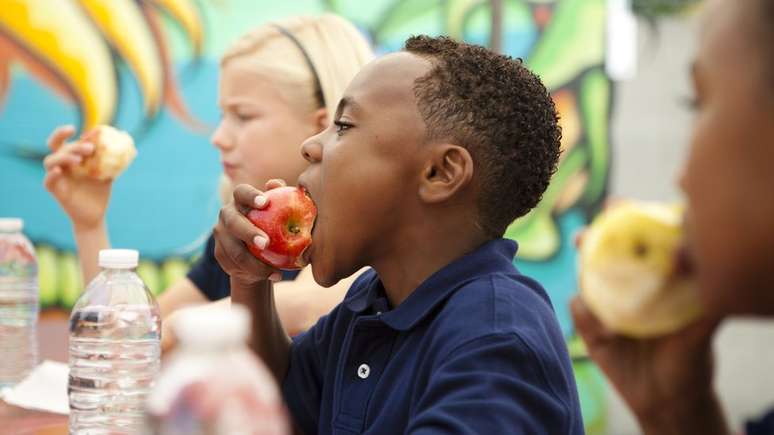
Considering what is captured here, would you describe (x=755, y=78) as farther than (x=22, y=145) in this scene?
No

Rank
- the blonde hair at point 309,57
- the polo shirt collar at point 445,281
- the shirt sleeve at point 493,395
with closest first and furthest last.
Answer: the shirt sleeve at point 493,395
the polo shirt collar at point 445,281
the blonde hair at point 309,57

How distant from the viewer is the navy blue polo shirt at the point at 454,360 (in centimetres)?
107

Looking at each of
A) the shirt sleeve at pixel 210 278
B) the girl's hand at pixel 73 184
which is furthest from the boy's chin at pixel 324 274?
the shirt sleeve at pixel 210 278

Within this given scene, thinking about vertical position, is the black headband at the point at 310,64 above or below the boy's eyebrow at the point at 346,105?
above

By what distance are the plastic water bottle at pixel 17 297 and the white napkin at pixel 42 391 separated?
0.53 ft

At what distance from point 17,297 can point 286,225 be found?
1.09 m

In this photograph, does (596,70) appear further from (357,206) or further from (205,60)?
(357,206)

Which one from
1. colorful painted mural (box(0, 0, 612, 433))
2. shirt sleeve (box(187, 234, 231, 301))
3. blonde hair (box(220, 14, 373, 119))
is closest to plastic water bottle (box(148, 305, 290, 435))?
blonde hair (box(220, 14, 373, 119))

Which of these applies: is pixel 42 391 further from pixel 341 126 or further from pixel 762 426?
pixel 762 426

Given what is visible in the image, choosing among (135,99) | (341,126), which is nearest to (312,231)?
(341,126)

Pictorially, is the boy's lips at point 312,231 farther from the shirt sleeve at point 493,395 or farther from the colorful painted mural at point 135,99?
the colorful painted mural at point 135,99

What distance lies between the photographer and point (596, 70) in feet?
16.0

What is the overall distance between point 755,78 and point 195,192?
3.74 meters

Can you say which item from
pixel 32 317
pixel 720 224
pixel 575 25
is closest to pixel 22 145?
pixel 32 317
